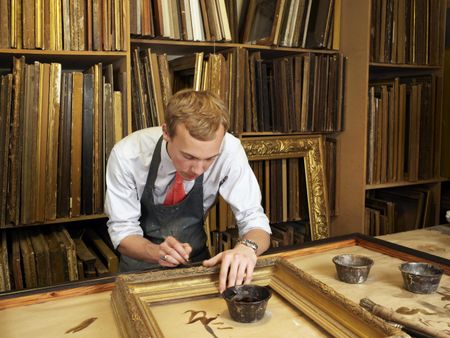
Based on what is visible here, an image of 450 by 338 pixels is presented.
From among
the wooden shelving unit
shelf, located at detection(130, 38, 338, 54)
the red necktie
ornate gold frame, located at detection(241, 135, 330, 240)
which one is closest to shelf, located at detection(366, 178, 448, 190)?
the wooden shelving unit

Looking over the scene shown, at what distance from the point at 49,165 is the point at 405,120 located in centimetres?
195

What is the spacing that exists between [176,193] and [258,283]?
0.62 meters

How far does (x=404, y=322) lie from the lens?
0.99 m

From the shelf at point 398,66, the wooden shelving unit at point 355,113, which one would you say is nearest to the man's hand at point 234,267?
the wooden shelving unit at point 355,113

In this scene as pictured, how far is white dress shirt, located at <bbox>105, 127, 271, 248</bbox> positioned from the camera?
5.43ft

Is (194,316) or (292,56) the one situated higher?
(292,56)

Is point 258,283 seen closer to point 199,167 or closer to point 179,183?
point 199,167

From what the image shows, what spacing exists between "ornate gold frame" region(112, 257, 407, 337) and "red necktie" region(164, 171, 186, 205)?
0.55 meters

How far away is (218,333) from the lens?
3.23ft

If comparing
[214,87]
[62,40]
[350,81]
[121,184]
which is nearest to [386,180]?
[350,81]

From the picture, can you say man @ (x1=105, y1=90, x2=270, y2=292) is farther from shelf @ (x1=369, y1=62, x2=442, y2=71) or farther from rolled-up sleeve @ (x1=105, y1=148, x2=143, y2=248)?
shelf @ (x1=369, y1=62, x2=442, y2=71)

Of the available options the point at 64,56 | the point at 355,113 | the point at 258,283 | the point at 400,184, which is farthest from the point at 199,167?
the point at 400,184

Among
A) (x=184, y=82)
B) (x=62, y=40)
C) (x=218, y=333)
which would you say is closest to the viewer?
(x=218, y=333)

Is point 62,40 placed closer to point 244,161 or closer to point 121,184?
point 121,184
